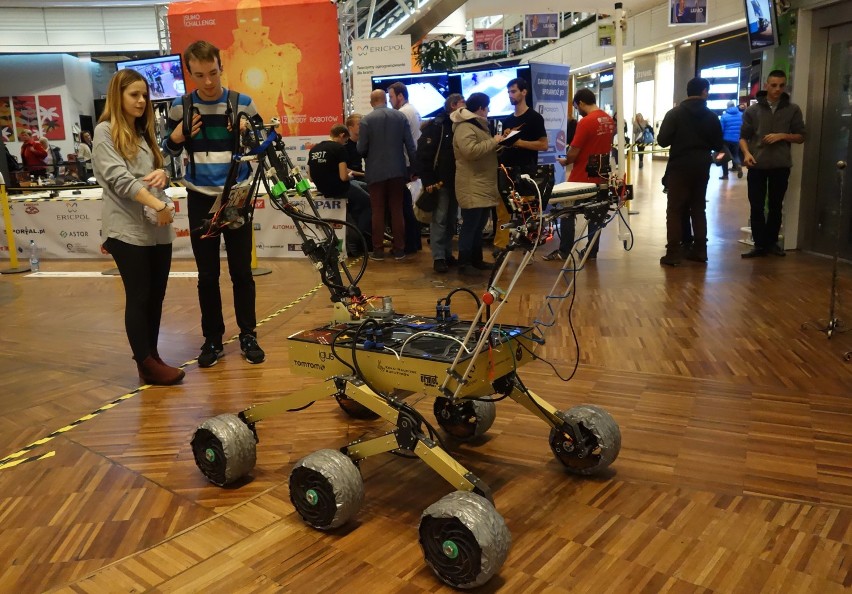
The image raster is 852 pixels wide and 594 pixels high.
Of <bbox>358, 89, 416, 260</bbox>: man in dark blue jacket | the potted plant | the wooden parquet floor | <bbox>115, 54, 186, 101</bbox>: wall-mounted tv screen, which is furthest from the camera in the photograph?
the potted plant

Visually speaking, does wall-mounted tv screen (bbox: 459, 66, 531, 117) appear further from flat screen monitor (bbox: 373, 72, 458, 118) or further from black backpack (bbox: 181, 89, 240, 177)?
black backpack (bbox: 181, 89, 240, 177)

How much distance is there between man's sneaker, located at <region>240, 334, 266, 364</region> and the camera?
3875 mm

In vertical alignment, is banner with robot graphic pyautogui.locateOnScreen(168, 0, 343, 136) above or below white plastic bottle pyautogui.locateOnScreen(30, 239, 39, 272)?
above

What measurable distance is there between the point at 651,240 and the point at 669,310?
3.09 metres

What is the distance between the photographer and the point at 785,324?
13.8 ft

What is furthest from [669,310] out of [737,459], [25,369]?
[25,369]

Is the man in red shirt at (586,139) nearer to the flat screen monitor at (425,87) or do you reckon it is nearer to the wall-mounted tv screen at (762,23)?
the wall-mounted tv screen at (762,23)

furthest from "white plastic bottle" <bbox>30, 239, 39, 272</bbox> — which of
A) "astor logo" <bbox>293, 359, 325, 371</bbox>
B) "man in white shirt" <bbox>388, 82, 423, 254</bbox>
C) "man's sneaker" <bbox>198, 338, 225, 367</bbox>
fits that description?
"astor logo" <bbox>293, 359, 325, 371</bbox>

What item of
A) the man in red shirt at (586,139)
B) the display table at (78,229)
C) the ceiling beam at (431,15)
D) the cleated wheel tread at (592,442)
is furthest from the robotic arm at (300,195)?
the ceiling beam at (431,15)

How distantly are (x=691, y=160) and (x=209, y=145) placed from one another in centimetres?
412

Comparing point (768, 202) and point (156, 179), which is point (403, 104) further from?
point (156, 179)

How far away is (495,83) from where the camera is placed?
8.03m

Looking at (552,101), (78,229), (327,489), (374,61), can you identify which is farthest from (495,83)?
(327,489)

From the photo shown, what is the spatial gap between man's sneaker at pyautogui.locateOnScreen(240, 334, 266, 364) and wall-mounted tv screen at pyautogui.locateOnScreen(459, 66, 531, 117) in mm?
4909
